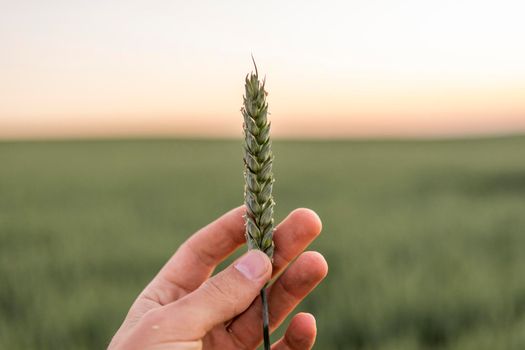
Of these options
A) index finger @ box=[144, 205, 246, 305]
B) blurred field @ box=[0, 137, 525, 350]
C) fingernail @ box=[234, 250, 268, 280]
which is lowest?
blurred field @ box=[0, 137, 525, 350]

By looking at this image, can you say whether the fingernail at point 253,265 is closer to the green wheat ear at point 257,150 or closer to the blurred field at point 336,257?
the green wheat ear at point 257,150

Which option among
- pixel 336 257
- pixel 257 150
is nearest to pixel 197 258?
pixel 257 150

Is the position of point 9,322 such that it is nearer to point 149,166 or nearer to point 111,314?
point 111,314

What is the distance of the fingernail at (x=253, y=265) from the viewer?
1.19m

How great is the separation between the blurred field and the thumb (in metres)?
1.41

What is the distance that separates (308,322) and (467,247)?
294 cm

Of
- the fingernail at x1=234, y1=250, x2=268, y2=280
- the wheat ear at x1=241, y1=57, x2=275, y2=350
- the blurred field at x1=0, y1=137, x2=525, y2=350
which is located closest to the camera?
the wheat ear at x1=241, y1=57, x2=275, y2=350

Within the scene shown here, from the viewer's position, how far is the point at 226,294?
1.25 metres

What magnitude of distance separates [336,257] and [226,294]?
281 centimetres

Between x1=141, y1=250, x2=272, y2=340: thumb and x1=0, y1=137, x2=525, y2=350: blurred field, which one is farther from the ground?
x1=141, y1=250, x2=272, y2=340: thumb

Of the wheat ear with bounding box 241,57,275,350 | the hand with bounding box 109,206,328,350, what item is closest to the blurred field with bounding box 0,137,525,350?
the hand with bounding box 109,206,328,350

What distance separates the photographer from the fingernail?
3.90 ft

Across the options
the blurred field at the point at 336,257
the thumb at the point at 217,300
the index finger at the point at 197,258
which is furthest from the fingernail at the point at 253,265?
the blurred field at the point at 336,257

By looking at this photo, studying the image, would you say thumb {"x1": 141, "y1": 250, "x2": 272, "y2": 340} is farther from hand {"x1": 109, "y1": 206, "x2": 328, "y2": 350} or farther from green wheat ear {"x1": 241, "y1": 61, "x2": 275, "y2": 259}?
green wheat ear {"x1": 241, "y1": 61, "x2": 275, "y2": 259}
